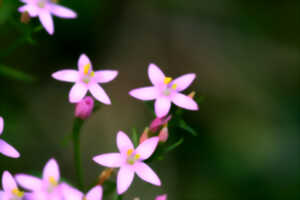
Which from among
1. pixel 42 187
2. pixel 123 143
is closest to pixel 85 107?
pixel 123 143

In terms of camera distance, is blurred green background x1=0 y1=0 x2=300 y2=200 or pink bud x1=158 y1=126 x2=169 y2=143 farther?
blurred green background x1=0 y1=0 x2=300 y2=200

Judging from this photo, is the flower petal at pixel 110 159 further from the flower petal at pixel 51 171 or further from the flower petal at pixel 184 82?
the flower petal at pixel 184 82

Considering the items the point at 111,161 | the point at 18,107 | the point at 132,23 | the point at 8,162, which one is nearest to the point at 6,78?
the point at 18,107

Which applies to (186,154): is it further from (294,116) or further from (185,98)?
(185,98)

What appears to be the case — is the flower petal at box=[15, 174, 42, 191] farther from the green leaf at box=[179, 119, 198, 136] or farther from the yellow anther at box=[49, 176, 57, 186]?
the green leaf at box=[179, 119, 198, 136]

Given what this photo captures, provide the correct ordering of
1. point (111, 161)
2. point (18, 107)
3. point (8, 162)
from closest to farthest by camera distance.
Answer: point (111, 161)
point (8, 162)
point (18, 107)

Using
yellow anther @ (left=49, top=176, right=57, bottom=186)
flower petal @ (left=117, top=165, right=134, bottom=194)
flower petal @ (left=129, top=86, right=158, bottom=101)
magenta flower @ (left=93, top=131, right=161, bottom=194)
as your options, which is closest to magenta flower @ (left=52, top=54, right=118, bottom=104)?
flower petal @ (left=129, top=86, right=158, bottom=101)
